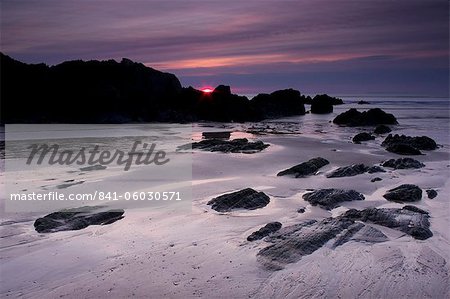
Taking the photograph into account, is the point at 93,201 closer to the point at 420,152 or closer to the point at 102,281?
the point at 102,281

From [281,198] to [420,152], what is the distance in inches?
423

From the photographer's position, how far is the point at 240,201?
30.3 feet

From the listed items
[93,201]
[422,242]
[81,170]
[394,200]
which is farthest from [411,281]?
[81,170]

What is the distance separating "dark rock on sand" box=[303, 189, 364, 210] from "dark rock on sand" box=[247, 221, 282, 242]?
1.92m

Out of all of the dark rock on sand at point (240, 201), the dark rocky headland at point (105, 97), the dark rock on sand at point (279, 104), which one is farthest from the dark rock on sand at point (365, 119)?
the dark rock on sand at point (240, 201)

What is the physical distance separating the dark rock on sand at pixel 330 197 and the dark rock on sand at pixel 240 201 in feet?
3.70

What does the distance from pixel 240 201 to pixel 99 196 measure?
3.77 meters

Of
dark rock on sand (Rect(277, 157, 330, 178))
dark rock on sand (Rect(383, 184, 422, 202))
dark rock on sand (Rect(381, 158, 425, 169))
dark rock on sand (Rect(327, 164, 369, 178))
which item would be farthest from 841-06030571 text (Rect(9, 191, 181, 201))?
dark rock on sand (Rect(381, 158, 425, 169))

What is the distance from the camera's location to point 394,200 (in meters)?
9.68

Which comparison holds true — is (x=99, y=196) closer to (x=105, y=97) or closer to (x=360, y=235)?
(x=360, y=235)

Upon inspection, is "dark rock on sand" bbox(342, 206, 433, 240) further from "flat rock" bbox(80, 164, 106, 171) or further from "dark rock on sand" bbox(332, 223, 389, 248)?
"flat rock" bbox(80, 164, 106, 171)

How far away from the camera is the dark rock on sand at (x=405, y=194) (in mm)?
9656

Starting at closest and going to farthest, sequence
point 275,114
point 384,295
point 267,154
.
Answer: point 384,295 → point 267,154 → point 275,114

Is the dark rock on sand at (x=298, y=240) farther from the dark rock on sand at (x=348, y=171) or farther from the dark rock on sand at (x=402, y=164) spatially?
the dark rock on sand at (x=402, y=164)
